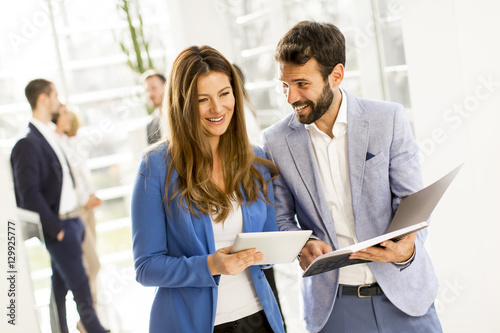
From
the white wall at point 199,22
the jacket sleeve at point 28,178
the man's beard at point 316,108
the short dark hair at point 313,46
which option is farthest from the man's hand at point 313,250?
the white wall at point 199,22

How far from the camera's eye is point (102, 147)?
5.34 meters

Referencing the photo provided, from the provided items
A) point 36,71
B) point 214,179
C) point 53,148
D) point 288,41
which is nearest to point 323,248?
point 214,179

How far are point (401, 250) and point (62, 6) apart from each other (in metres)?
4.42

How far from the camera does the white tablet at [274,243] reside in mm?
1386

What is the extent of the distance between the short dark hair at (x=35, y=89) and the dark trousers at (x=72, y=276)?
2.97ft

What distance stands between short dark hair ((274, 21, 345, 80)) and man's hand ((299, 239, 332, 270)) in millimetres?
579

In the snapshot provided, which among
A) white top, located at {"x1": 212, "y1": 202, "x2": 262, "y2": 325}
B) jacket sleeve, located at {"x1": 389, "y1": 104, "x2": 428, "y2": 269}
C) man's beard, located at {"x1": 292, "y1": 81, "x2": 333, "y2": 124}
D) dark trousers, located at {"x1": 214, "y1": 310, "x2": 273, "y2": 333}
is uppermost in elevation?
man's beard, located at {"x1": 292, "y1": 81, "x2": 333, "y2": 124}

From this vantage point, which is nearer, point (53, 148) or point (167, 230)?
point (167, 230)

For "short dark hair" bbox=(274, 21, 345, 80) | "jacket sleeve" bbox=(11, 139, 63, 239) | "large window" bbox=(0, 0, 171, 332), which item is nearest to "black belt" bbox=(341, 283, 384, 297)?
"short dark hair" bbox=(274, 21, 345, 80)

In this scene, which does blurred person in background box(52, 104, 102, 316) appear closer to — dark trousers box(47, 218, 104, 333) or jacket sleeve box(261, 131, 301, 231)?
dark trousers box(47, 218, 104, 333)

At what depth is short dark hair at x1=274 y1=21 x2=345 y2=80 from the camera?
5.87 feet

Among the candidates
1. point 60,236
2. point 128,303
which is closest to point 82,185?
point 60,236

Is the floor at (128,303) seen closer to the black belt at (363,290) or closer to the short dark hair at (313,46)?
the black belt at (363,290)

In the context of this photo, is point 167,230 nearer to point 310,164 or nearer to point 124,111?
point 310,164
